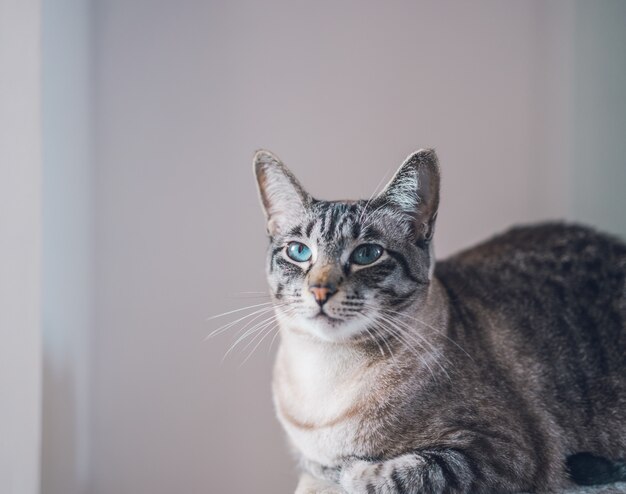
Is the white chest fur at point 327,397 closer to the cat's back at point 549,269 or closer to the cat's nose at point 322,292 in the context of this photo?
the cat's nose at point 322,292

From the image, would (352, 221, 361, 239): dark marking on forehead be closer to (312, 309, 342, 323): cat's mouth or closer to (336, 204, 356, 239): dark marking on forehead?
(336, 204, 356, 239): dark marking on forehead

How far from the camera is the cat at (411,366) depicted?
1.43 metres

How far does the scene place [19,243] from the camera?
155cm

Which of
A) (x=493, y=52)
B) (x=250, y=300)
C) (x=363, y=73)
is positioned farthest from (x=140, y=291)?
(x=493, y=52)

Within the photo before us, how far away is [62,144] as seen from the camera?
6.16ft

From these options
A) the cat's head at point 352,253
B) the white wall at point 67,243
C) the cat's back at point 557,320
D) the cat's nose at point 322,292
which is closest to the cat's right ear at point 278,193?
the cat's head at point 352,253

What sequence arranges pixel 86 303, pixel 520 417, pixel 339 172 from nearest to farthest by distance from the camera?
1. pixel 520 417
2. pixel 86 303
3. pixel 339 172

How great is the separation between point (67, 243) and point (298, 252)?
758mm

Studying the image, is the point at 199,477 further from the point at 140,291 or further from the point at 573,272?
the point at 573,272

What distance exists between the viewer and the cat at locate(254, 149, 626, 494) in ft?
4.68

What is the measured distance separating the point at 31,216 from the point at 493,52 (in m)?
1.55

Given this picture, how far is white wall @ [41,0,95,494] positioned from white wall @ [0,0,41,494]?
13cm

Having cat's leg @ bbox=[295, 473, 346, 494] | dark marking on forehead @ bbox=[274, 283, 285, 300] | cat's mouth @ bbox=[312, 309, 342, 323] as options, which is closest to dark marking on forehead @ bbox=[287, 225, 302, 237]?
dark marking on forehead @ bbox=[274, 283, 285, 300]

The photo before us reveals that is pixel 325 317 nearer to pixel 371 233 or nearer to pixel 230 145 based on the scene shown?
pixel 371 233
